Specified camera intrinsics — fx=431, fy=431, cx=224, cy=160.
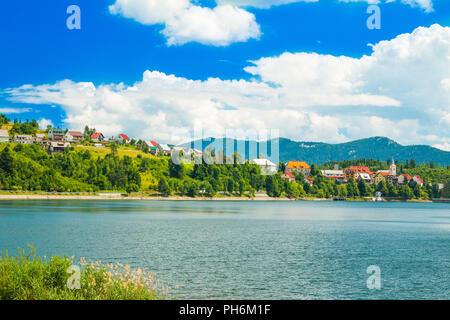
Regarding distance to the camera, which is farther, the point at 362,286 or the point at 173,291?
the point at 362,286

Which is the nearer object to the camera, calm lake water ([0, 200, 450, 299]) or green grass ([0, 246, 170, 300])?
green grass ([0, 246, 170, 300])

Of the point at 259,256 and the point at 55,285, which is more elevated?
the point at 55,285

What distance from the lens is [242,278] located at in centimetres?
3619

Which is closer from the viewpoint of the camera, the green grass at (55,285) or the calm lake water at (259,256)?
the green grass at (55,285)

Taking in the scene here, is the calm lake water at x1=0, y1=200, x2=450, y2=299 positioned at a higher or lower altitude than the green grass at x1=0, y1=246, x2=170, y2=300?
lower

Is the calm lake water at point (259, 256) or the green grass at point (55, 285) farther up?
the green grass at point (55, 285)

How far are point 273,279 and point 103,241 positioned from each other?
30087 millimetres

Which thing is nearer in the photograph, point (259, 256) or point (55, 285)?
point (55, 285)
